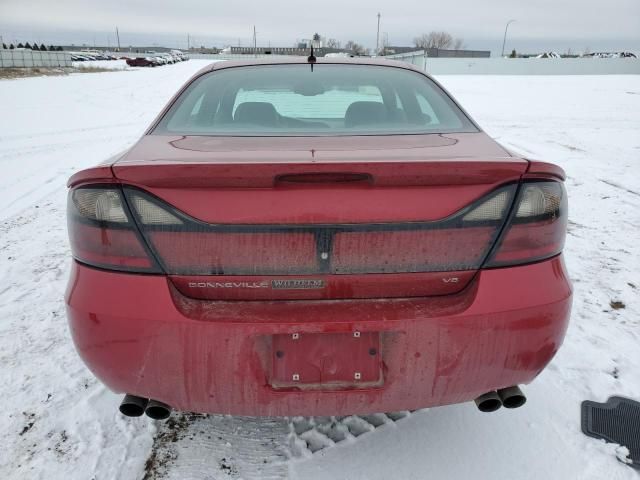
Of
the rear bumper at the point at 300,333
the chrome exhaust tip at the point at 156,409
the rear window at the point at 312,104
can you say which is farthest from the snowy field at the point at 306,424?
the rear window at the point at 312,104

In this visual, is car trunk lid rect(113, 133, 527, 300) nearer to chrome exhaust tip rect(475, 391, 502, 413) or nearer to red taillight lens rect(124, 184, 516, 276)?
red taillight lens rect(124, 184, 516, 276)

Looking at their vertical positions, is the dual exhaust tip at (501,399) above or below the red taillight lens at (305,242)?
below

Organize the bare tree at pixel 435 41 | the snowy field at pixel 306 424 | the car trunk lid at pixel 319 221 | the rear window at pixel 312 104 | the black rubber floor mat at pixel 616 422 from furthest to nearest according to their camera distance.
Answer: the bare tree at pixel 435 41, the rear window at pixel 312 104, the black rubber floor mat at pixel 616 422, the snowy field at pixel 306 424, the car trunk lid at pixel 319 221

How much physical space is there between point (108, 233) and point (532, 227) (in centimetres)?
138

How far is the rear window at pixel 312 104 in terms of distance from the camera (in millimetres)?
2174

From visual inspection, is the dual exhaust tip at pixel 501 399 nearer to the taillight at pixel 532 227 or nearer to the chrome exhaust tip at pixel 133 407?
the taillight at pixel 532 227

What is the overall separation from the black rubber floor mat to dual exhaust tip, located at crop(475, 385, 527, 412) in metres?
0.58

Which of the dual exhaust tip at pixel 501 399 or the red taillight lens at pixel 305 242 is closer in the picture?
the red taillight lens at pixel 305 242

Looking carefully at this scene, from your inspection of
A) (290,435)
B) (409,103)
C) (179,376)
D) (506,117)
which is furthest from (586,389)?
(506,117)

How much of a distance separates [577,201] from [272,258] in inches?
182

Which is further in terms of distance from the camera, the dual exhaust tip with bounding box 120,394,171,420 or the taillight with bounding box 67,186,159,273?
the dual exhaust tip with bounding box 120,394,171,420

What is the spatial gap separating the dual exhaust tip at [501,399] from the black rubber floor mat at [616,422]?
0.58 metres

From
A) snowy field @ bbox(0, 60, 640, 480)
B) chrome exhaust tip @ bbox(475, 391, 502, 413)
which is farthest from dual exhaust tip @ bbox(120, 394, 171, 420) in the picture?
chrome exhaust tip @ bbox(475, 391, 502, 413)

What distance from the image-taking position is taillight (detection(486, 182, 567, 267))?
5.16 ft
